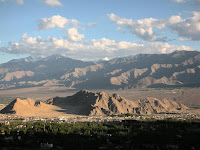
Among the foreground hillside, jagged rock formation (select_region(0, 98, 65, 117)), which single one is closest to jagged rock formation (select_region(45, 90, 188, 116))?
the foreground hillside

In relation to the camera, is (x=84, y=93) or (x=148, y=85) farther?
(x=148, y=85)

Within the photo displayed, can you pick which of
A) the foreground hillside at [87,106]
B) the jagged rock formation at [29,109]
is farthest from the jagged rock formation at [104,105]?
the jagged rock formation at [29,109]

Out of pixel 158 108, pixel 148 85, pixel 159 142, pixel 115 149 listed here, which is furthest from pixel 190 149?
pixel 148 85

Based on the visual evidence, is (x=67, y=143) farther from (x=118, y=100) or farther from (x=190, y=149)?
(x=118, y=100)

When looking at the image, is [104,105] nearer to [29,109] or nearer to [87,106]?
[87,106]

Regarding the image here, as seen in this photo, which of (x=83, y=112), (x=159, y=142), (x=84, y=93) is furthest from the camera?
(x=84, y=93)

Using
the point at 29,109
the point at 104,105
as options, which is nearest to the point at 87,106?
the point at 104,105

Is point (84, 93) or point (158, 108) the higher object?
point (84, 93)
